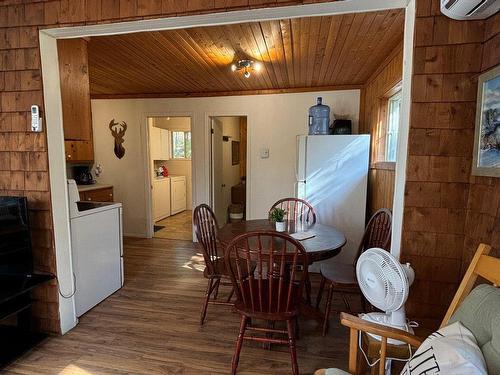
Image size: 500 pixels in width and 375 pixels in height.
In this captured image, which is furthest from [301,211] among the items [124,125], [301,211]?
[124,125]

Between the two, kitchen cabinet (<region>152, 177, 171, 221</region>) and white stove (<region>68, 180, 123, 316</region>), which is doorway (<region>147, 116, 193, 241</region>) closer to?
kitchen cabinet (<region>152, 177, 171, 221</region>)

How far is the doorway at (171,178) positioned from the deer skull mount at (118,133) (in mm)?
643

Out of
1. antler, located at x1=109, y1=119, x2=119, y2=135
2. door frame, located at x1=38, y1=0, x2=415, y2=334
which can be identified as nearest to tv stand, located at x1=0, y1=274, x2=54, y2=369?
door frame, located at x1=38, y1=0, x2=415, y2=334

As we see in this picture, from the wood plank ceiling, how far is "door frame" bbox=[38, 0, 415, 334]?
0.47 meters

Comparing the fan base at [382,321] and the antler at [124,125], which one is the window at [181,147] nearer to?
the antler at [124,125]

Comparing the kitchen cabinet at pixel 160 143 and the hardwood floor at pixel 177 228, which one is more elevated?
the kitchen cabinet at pixel 160 143

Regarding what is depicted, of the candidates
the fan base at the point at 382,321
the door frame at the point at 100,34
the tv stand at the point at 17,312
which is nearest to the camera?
the fan base at the point at 382,321

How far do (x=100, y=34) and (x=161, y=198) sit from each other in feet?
14.3

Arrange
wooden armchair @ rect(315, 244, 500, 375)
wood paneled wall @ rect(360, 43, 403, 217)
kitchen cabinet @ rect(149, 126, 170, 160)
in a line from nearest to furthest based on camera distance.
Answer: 1. wooden armchair @ rect(315, 244, 500, 375)
2. wood paneled wall @ rect(360, 43, 403, 217)
3. kitchen cabinet @ rect(149, 126, 170, 160)

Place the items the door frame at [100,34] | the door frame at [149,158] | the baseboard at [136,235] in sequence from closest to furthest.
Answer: the door frame at [100,34] → the door frame at [149,158] → the baseboard at [136,235]

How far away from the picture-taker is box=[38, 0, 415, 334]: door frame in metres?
1.48

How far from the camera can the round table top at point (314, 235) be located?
1.94m

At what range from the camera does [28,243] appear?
194 cm

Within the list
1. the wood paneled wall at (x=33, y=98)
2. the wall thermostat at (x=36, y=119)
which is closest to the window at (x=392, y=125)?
the wood paneled wall at (x=33, y=98)
